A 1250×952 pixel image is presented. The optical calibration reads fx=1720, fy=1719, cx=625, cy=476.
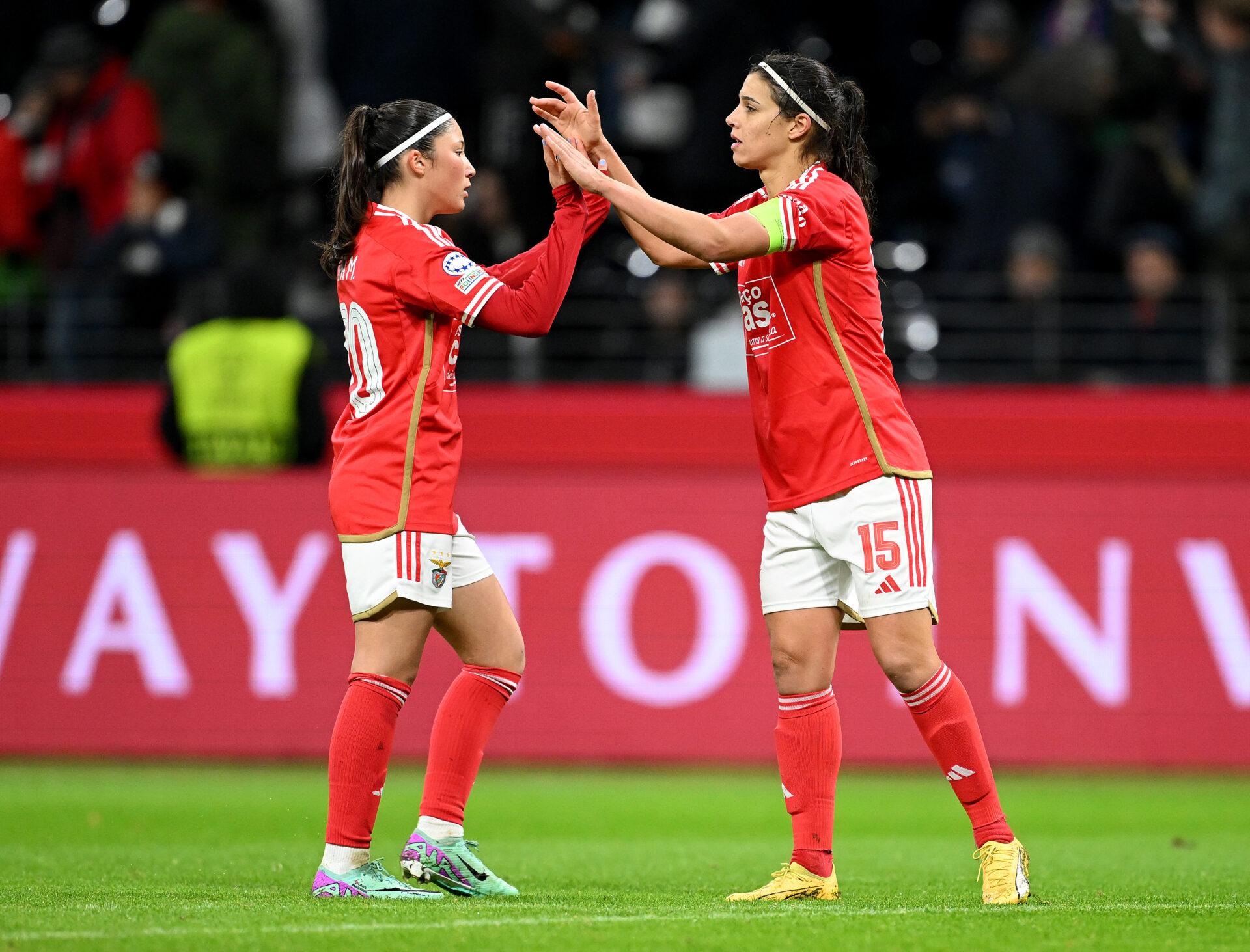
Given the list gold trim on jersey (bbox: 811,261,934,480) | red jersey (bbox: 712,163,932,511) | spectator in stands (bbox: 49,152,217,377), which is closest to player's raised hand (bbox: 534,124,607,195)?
red jersey (bbox: 712,163,932,511)

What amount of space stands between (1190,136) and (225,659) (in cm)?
661

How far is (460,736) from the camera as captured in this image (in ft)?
15.7

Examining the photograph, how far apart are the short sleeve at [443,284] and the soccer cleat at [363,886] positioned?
1493mm

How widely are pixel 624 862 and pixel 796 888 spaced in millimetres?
1144

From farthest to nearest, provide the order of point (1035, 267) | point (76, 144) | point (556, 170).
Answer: point (76, 144) < point (1035, 267) < point (556, 170)

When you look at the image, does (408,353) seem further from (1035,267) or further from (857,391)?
(1035,267)

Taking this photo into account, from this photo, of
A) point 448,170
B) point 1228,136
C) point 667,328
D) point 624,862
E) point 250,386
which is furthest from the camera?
point 1228,136

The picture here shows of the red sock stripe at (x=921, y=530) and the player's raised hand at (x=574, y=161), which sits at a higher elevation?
the player's raised hand at (x=574, y=161)

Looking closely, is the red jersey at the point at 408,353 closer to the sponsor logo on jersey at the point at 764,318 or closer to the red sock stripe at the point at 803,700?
the sponsor logo on jersey at the point at 764,318

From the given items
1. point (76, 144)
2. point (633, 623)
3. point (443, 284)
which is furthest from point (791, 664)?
point (76, 144)

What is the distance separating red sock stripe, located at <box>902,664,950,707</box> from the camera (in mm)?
4637

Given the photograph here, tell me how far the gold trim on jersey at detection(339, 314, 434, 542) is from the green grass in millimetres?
954

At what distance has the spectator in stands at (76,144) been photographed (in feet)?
36.1

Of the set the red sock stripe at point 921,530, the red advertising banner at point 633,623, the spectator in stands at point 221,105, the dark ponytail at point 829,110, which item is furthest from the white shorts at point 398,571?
the spectator in stands at point 221,105
